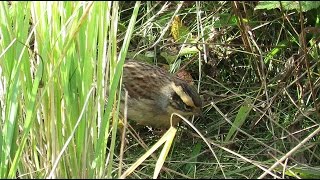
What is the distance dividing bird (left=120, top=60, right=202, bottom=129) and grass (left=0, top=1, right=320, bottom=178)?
3.6 inches

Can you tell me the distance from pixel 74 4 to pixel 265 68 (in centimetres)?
154

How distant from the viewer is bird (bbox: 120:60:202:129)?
3232 millimetres

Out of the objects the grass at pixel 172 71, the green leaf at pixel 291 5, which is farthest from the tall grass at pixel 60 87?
the green leaf at pixel 291 5

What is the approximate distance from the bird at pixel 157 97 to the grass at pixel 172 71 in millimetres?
91

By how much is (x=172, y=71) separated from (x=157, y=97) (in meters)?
0.33

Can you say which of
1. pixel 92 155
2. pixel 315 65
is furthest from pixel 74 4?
pixel 315 65

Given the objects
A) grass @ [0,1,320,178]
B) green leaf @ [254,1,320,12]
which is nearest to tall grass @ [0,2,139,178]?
grass @ [0,1,320,178]

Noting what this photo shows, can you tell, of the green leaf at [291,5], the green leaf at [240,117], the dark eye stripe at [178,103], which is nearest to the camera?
the green leaf at [291,5]

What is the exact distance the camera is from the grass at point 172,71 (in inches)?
84.4

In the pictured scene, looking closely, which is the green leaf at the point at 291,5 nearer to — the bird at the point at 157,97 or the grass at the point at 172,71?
the grass at the point at 172,71

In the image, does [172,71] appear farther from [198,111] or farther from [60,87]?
[60,87]

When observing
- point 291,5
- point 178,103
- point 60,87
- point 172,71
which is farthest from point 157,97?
point 60,87

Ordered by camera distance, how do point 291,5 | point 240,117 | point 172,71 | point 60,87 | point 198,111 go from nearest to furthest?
1. point 60,87
2. point 291,5
3. point 240,117
4. point 198,111
5. point 172,71

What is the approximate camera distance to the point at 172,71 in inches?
142
